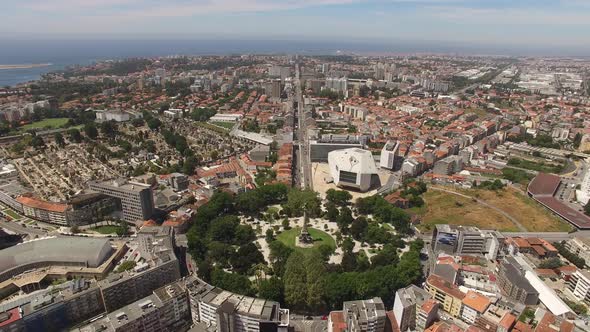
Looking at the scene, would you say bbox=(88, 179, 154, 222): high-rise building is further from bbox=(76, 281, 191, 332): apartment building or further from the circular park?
bbox=(76, 281, 191, 332): apartment building

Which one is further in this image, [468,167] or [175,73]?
[175,73]

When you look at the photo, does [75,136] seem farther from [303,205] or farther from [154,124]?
[303,205]

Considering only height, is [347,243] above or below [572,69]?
below

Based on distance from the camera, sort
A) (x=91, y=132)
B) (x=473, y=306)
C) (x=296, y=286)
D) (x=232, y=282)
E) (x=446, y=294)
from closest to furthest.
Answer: (x=473, y=306), (x=446, y=294), (x=296, y=286), (x=232, y=282), (x=91, y=132)

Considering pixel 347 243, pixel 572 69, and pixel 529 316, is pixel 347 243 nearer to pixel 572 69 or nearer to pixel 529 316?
pixel 529 316

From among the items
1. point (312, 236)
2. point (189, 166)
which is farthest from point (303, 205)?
point (189, 166)

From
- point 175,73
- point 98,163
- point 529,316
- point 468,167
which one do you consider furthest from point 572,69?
point 98,163
